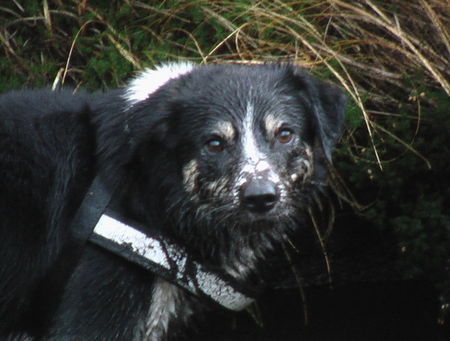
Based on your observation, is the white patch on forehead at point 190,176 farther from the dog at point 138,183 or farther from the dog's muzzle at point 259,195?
the dog's muzzle at point 259,195

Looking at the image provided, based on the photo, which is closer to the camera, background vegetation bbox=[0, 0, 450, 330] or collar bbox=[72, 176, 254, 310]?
collar bbox=[72, 176, 254, 310]

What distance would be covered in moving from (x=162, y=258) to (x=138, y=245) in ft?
0.38

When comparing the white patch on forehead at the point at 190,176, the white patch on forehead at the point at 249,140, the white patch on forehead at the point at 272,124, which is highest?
the white patch on forehead at the point at 272,124

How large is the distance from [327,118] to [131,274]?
3.42 ft

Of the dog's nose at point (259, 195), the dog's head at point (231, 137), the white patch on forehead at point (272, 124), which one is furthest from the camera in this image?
the white patch on forehead at point (272, 124)

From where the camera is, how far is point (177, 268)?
119 inches

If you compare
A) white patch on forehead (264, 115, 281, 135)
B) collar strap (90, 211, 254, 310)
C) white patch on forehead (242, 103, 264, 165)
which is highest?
white patch on forehead (264, 115, 281, 135)

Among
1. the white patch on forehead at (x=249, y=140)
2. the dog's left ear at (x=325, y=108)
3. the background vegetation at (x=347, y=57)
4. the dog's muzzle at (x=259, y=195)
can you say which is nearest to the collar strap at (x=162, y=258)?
the dog's muzzle at (x=259, y=195)

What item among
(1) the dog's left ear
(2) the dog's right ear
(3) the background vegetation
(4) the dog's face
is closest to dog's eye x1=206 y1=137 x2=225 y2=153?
(4) the dog's face

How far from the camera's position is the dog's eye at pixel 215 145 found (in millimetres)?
3043

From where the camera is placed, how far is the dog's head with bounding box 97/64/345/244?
2.99 m

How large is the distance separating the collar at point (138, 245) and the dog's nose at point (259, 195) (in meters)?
0.37

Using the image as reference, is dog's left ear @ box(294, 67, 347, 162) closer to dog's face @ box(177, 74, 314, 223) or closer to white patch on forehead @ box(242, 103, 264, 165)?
dog's face @ box(177, 74, 314, 223)

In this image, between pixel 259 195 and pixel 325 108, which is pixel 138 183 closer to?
pixel 259 195
